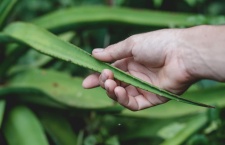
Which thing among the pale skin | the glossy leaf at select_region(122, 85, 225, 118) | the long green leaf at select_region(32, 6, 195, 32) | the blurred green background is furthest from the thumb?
the long green leaf at select_region(32, 6, 195, 32)

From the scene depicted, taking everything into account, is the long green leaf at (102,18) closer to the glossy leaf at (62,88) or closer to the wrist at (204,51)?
the glossy leaf at (62,88)

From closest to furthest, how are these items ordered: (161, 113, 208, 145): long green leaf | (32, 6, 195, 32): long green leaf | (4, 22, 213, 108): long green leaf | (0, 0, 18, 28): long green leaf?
(4, 22, 213, 108): long green leaf → (161, 113, 208, 145): long green leaf → (0, 0, 18, 28): long green leaf → (32, 6, 195, 32): long green leaf

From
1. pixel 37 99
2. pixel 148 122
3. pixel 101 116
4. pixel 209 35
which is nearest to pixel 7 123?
pixel 37 99

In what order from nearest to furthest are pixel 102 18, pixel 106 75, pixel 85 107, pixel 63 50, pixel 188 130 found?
pixel 106 75 → pixel 63 50 → pixel 188 130 → pixel 85 107 → pixel 102 18

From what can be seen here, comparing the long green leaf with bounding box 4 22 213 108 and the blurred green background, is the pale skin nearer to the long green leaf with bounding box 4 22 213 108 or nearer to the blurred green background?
the long green leaf with bounding box 4 22 213 108

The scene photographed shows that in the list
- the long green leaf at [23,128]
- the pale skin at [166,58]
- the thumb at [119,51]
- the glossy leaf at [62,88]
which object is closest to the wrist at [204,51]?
the pale skin at [166,58]

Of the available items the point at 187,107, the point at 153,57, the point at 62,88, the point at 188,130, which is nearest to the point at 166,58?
the point at 153,57

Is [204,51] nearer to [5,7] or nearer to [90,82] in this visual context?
[90,82]
